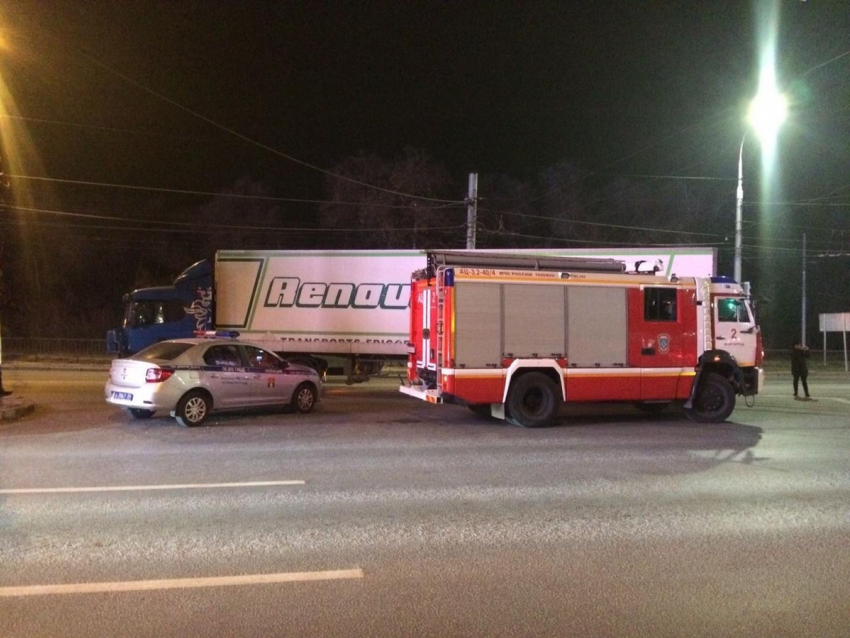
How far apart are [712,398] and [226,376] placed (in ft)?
30.0

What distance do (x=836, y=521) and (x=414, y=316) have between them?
8.70 meters

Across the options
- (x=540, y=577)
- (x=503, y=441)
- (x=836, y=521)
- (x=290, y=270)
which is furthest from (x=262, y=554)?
(x=290, y=270)

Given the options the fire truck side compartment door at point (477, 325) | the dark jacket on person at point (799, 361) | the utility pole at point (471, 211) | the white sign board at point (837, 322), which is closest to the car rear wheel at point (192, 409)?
the fire truck side compartment door at point (477, 325)

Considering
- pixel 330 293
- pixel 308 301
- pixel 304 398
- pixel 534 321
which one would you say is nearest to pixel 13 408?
pixel 304 398

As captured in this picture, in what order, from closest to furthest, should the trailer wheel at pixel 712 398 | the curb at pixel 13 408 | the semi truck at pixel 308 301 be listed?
1. the curb at pixel 13 408
2. the trailer wheel at pixel 712 398
3. the semi truck at pixel 308 301

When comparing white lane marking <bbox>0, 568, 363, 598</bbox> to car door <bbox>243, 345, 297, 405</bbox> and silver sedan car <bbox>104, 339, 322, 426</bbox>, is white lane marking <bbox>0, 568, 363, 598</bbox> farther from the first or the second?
car door <bbox>243, 345, 297, 405</bbox>

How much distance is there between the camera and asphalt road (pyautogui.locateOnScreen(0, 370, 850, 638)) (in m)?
4.54

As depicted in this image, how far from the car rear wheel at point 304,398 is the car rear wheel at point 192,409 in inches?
82.7

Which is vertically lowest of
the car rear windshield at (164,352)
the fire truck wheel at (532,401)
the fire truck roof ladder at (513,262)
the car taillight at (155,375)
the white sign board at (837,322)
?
the fire truck wheel at (532,401)

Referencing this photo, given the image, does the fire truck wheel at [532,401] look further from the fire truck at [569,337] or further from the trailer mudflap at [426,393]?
the trailer mudflap at [426,393]

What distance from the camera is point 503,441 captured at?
11.4 meters

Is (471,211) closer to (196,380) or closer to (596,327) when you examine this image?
(596,327)

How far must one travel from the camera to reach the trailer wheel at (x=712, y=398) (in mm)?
Result: 13906

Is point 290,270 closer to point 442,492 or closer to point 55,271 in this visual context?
point 442,492
